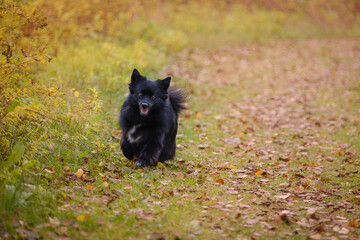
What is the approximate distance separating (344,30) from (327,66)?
34.6ft

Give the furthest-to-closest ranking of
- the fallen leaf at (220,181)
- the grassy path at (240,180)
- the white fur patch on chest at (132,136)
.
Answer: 1. the white fur patch on chest at (132,136)
2. the fallen leaf at (220,181)
3. the grassy path at (240,180)

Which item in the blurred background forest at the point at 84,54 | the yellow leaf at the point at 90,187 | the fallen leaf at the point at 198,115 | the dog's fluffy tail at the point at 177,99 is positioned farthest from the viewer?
the fallen leaf at the point at 198,115

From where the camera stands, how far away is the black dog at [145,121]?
17.8 feet

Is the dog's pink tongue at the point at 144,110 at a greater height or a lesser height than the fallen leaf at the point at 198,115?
greater

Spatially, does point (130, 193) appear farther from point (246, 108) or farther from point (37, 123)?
point (246, 108)

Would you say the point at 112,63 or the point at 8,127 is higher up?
the point at 112,63

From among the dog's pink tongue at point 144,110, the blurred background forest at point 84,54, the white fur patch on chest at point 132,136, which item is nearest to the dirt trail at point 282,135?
the white fur patch on chest at point 132,136

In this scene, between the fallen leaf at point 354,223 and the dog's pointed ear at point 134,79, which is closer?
the fallen leaf at point 354,223

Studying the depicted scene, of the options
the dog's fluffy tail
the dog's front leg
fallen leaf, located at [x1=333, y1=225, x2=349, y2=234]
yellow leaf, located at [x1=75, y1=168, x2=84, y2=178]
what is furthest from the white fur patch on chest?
fallen leaf, located at [x1=333, y1=225, x2=349, y2=234]

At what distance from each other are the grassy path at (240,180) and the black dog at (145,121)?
0.26 metres

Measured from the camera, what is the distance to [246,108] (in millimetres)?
10203

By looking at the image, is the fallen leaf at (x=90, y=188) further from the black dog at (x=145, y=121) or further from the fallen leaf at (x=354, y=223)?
the fallen leaf at (x=354, y=223)

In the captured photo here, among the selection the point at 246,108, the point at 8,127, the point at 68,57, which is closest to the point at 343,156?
the point at 246,108

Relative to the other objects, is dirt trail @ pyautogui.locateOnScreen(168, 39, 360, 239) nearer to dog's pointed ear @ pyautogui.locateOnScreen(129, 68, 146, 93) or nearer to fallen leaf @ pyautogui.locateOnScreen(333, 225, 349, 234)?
fallen leaf @ pyautogui.locateOnScreen(333, 225, 349, 234)
